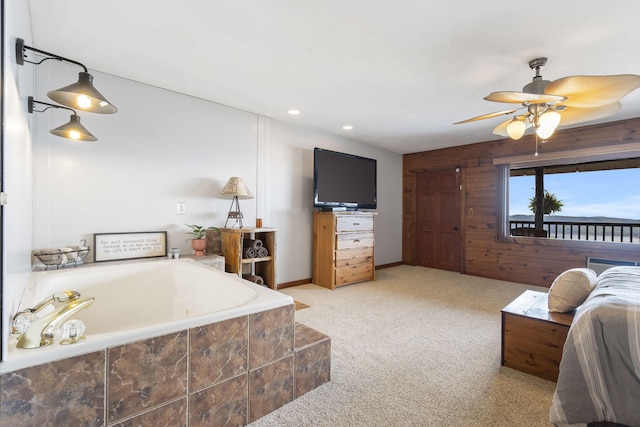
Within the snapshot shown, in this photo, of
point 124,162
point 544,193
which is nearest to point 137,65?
point 124,162

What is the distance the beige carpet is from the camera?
1543mm

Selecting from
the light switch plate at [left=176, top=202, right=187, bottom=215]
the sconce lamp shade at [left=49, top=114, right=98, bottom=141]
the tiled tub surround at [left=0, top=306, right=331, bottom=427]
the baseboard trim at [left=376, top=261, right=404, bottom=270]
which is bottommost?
the baseboard trim at [left=376, top=261, right=404, bottom=270]

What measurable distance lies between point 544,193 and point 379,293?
3.91 m

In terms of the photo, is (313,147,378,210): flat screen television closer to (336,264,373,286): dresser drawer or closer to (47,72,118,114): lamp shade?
(336,264,373,286): dresser drawer

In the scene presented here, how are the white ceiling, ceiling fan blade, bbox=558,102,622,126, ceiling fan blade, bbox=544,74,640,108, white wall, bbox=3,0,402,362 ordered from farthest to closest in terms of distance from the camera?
white wall, bbox=3,0,402,362 → ceiling fan blade, bbox=558,102,622,126 → the white ceiling → ceiling fan blade, bbox=544,74,640,108

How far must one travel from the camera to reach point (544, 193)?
538cm

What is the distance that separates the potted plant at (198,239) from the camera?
2.96 metres

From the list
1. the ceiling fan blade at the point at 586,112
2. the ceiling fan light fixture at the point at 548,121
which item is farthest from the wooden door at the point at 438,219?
the ceiling fan light fixture at the point at 548,121

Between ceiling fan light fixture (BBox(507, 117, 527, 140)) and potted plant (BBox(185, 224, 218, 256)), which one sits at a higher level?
ceiling fan light fixture (BBox(507, 117, 527, 140))

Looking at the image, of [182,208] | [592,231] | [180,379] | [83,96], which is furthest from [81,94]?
[592,231]

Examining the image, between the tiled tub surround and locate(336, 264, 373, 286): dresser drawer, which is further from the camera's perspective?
locate(336, 264, 373, 286): dresser drawer

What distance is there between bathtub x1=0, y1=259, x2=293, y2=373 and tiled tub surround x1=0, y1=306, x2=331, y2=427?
0.17 meters

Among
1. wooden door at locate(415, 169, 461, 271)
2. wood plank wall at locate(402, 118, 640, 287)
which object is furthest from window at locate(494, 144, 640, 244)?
wooden door at locate(415, 169, 461, 271)

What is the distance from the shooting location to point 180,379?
1.25 m
